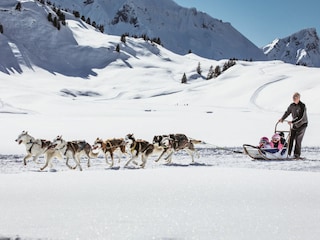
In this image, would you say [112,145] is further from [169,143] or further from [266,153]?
[266,153]

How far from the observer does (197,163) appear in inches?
344

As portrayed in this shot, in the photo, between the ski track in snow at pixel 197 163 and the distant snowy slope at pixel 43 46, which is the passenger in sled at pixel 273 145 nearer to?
the ski track in snow at pixel 197 163

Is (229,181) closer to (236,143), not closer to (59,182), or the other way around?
(59,182)

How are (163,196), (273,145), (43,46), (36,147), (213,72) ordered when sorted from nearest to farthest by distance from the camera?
1. (163,196)
2. (36,147)
3. (273,145)
4. (43,46)
5. (213,72)

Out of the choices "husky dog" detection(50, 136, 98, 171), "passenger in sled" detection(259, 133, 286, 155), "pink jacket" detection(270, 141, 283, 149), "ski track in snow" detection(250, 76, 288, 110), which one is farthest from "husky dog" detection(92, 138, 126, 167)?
"ski track in snow" detection(250, 76, 288, 110)

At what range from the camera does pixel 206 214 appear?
4.23 meters

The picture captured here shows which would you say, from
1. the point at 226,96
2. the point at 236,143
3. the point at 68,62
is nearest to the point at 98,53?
the point at 68,62

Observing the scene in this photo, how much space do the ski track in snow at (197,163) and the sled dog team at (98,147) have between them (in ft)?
0.64

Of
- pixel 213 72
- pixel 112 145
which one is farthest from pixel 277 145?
pixel 213 72

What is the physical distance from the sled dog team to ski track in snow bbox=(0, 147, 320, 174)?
0.19 m

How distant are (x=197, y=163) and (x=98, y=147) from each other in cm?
242

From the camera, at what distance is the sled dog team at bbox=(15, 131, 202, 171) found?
24.5 ft

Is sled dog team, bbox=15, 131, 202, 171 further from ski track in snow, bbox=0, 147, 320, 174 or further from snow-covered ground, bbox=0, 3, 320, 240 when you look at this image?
snow-covered ground, bbox=0, 3, 320, 240

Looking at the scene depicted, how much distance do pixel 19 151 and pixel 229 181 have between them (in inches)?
234
